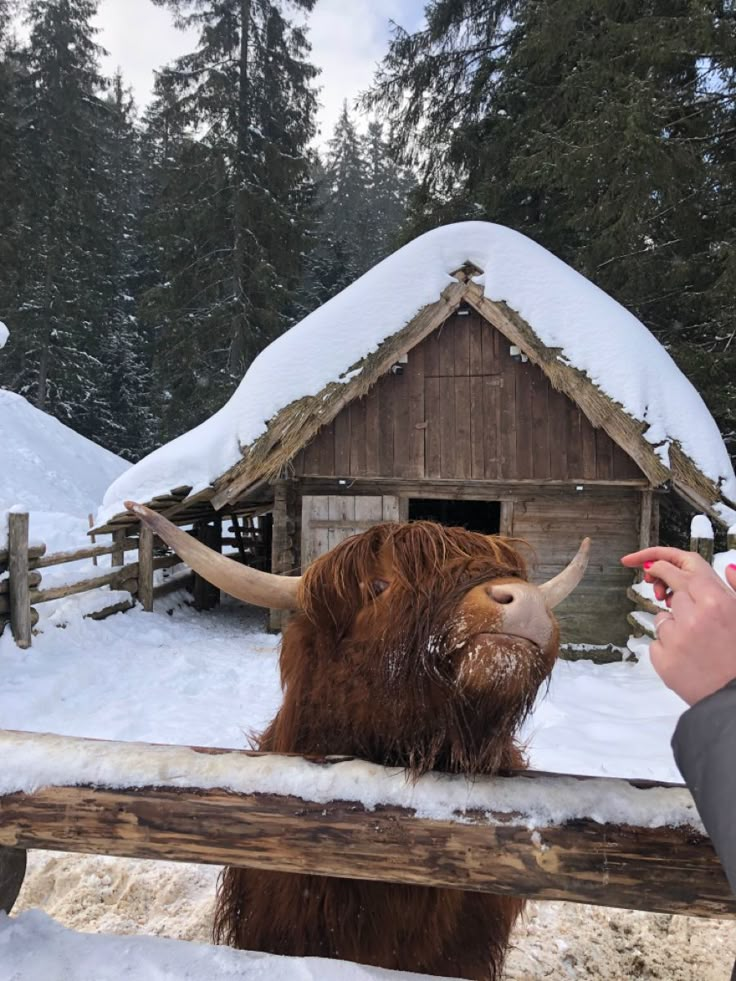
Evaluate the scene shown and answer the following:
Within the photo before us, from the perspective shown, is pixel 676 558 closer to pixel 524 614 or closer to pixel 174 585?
pixel 524 614

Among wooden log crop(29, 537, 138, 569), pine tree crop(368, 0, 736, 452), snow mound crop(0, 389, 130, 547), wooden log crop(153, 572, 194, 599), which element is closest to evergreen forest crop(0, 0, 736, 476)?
pine tree crop(368, 0, 736, 452)

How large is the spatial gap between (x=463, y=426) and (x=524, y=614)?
791cm

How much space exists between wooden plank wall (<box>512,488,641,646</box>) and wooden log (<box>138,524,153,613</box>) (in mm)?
5652

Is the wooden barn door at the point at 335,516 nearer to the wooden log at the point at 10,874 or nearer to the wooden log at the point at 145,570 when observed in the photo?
the wooden log at the point at 145,570

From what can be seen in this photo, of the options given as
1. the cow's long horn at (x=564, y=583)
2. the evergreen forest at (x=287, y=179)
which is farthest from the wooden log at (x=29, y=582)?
the evergreen forest at (x=287, y=179)

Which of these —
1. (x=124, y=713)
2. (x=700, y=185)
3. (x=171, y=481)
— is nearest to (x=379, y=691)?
(x=124, y=713)

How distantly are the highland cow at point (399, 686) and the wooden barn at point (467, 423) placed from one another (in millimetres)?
6744

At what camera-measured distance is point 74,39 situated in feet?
78.6

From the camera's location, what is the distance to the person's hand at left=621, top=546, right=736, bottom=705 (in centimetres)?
92

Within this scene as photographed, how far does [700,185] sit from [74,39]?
24.7 meters

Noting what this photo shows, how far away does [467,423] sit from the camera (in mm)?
8992

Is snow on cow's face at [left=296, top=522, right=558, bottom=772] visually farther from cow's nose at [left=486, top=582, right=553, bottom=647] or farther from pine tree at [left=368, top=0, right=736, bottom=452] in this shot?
pine tree at [left=368, top=0, right=736, bottom=452]

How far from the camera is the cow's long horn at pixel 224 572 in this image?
155 cm

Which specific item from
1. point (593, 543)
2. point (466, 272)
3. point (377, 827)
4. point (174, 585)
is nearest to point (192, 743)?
point (377, 827)
